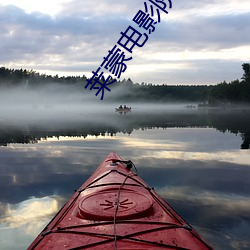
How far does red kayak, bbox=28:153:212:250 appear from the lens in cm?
421

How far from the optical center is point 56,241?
4430mm

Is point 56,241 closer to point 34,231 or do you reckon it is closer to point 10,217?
point 34,231

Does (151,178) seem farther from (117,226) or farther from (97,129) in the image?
(97,129)

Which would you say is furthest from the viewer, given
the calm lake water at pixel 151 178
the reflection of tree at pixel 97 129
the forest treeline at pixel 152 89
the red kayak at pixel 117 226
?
the forest treeline at pixel 152 89

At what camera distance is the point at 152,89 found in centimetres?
17788

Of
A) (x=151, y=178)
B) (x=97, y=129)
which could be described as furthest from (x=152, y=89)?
(x=151, y=178)

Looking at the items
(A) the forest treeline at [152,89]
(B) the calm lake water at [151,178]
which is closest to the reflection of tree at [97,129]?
(B) the calm lake water at [151,178]

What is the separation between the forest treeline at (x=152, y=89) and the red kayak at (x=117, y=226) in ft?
322

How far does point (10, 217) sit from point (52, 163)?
630 centimetres

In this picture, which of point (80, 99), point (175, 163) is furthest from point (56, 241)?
point (80, 99)

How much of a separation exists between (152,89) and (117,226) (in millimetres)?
175278

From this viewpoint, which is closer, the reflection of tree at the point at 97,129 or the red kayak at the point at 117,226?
the red kayak at the point at 117,226

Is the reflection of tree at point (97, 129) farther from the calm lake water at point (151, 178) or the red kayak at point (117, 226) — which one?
the red kayak at point (117, 226)

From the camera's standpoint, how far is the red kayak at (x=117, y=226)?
13.8 ft
